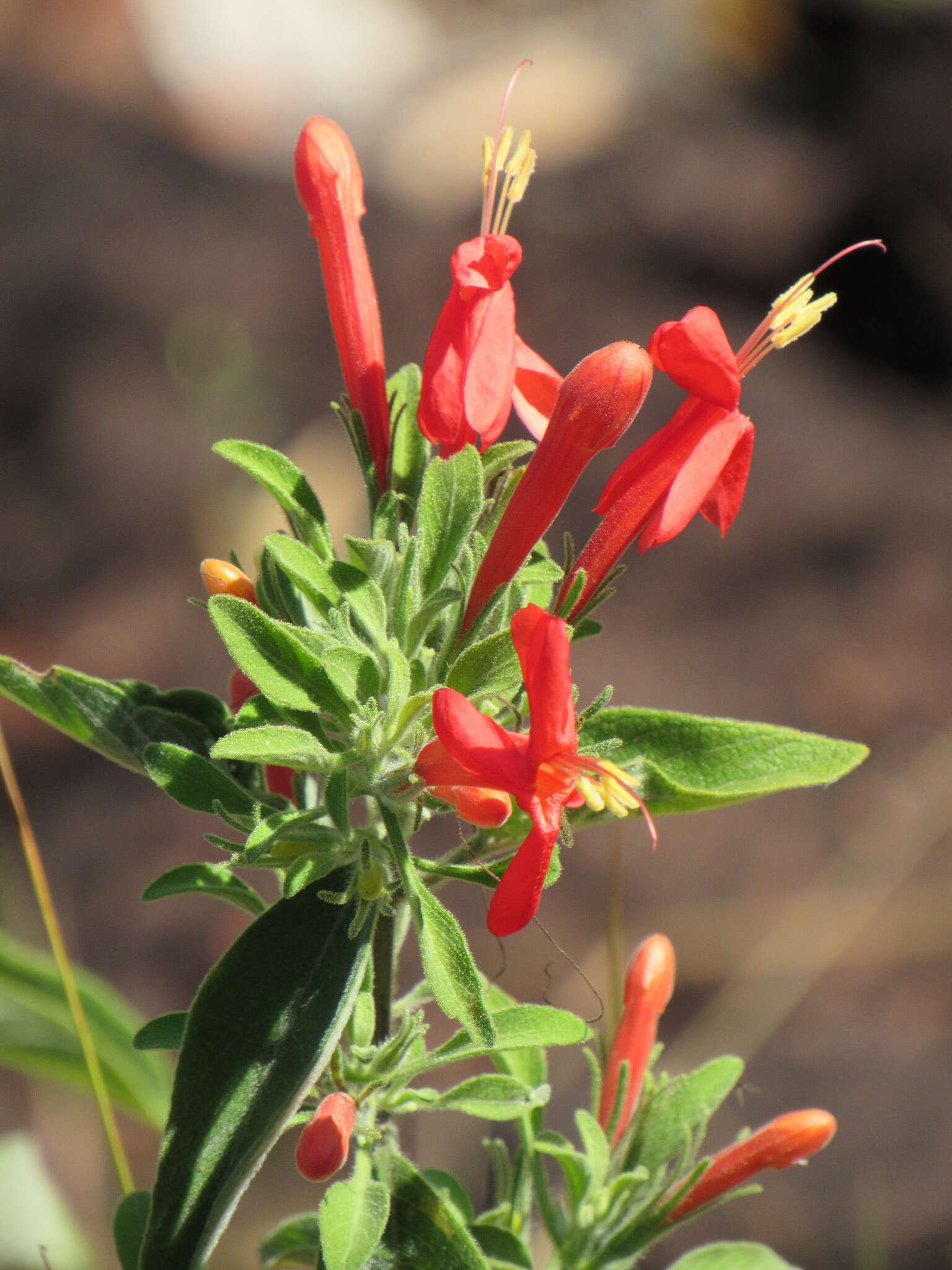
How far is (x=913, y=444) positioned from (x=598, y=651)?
1.84 m

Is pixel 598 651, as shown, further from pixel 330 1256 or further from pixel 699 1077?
pixel 330 1256

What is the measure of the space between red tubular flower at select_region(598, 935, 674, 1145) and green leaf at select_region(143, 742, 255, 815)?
0.59 meters

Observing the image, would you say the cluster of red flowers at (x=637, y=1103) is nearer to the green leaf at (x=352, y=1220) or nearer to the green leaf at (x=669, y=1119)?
the green leaf at (x=669, y=1119)

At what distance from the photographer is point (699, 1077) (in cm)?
134

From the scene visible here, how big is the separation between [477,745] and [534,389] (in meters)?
0.48

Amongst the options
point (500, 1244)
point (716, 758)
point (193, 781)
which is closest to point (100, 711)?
point (193, 781)

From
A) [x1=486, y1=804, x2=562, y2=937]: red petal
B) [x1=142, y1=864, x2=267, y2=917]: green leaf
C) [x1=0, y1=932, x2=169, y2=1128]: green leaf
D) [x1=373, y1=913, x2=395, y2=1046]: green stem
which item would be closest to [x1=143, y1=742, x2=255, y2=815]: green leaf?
[x1=142, y1=864, x2=267, y2=917]: green leaf

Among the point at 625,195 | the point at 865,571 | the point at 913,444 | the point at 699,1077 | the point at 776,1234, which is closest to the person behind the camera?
the point at 699,1077

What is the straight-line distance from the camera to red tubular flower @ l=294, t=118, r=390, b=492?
1.23 metres

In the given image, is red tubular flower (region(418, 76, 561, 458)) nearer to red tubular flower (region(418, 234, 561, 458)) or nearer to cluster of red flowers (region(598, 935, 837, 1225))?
red tubular flower (region(418, 234, 561, 458))

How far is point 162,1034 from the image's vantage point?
1140 mm

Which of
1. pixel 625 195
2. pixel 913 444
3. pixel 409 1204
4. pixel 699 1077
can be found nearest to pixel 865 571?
pixel 913 444

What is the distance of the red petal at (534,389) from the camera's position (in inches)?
48.2

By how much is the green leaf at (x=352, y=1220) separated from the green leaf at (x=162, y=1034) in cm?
20
